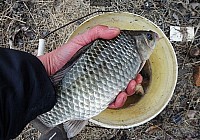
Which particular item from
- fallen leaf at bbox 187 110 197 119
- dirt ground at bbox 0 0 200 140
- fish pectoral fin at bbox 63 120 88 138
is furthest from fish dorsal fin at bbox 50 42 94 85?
fallen leaf at bbox 187 110 197 119

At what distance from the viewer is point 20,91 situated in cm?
123

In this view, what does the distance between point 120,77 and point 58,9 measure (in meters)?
0.82

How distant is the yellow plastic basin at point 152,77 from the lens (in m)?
1.63

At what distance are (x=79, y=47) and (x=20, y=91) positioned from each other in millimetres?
378

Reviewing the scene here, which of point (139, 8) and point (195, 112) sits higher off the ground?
point (139, 8)

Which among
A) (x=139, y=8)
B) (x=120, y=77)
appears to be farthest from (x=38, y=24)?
(x=120, y=77)

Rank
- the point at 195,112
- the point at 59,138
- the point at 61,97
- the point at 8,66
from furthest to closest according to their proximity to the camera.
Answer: the point at 195,112
the point at 59,138
the point at 61,97
the point at 8,66

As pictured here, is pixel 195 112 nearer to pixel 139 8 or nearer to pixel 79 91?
pixel 139 8

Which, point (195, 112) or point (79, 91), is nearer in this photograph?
point (79, 91)

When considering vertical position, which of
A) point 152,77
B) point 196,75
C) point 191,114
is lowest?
point 191,114

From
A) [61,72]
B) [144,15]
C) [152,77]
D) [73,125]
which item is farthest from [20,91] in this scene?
[144,15]

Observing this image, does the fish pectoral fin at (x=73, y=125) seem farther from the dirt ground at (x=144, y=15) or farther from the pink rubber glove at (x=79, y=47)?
the dirt ground at (x=144, y=15)

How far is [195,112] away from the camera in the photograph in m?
2.03

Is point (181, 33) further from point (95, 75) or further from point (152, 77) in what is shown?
point (95, 75)
